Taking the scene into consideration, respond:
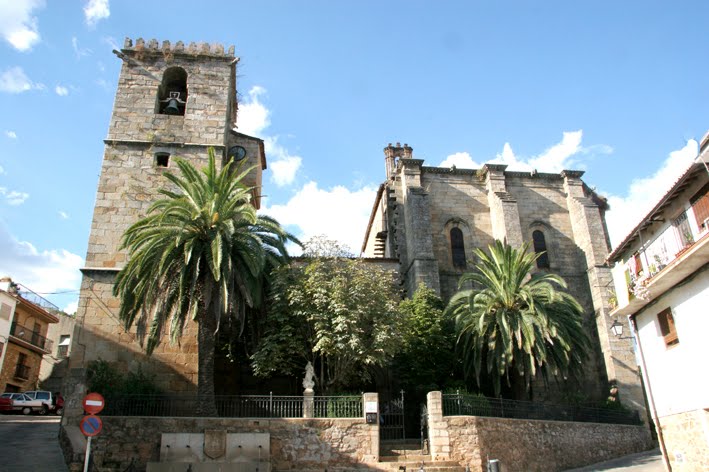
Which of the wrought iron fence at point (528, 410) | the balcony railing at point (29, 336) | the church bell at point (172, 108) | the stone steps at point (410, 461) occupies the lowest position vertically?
the stone steps at point (410, 461)

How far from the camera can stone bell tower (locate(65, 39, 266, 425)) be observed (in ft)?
60.2

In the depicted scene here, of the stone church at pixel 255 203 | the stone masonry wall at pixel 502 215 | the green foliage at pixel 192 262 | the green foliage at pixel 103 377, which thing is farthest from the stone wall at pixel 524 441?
the green foliage at pixel 103 377

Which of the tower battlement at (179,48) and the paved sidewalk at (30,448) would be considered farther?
the tower battlement at (179,48)

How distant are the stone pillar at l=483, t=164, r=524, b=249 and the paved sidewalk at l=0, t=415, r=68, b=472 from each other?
65.1ft

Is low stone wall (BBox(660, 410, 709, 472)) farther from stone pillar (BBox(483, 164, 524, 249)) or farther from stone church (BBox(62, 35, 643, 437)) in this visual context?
stone pillar (BBox(483, 164, 524, 249))

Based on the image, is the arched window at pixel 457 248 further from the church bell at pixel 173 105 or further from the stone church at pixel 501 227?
the church bell at pixel 173 105

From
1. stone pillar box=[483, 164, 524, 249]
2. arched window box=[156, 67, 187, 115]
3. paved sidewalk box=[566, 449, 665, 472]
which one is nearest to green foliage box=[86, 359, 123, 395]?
arched window box=[156, 67, 187, 115]

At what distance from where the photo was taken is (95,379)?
54.6 ft

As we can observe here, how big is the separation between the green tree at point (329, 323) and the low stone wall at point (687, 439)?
24.9ft

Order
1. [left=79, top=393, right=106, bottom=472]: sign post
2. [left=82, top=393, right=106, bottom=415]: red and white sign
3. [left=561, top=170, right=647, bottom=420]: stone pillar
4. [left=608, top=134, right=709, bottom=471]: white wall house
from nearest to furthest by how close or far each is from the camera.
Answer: [left=79, top=393, right=106, bottom=472]: sign post < [left=82, top=393, right=106, bottom=415]: red and white sign < [left=608, top=134, right=709, bottom=471]: white wall house < [left=561, top=170, right=647, bottom=420]: stone pillar

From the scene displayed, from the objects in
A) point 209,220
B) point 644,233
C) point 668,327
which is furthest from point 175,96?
point 668,327

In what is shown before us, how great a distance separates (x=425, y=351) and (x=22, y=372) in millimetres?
26293

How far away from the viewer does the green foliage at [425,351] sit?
64.7ft

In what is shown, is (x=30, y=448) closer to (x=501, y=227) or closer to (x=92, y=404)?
(x=92, y=404)
